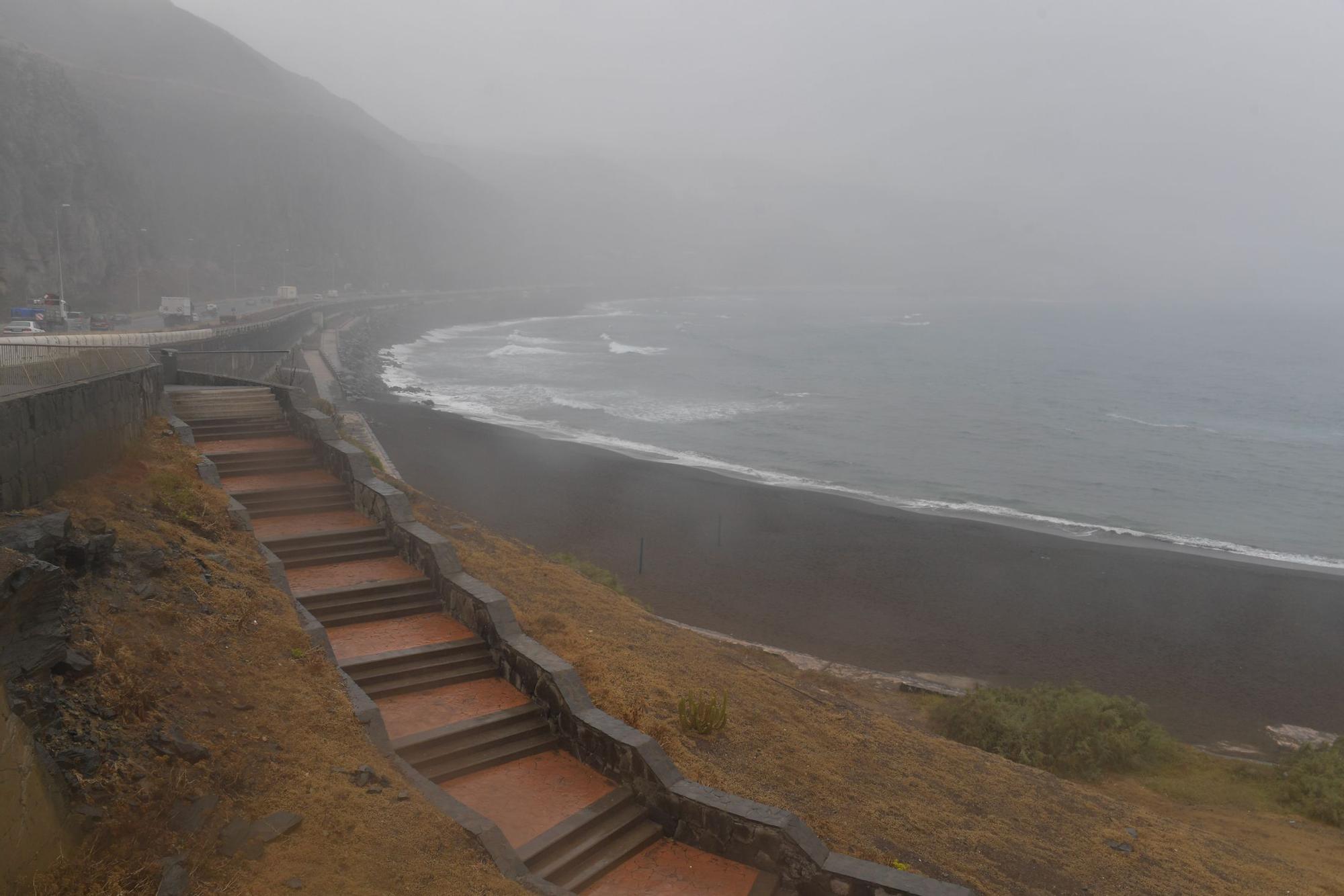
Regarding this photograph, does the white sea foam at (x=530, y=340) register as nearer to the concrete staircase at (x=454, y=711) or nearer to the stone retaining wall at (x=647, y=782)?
the concrete staircase at (x=454, y=711)

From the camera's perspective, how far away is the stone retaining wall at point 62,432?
31.7 ft

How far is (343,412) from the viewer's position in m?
38.8

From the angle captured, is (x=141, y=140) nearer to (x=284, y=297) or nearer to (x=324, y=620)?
(x=284, y=297)

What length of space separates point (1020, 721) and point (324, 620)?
1165 cm

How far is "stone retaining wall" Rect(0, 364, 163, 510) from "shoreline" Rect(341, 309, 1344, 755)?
42.0 ft

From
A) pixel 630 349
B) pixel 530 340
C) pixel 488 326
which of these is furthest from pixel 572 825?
pixel 488 326

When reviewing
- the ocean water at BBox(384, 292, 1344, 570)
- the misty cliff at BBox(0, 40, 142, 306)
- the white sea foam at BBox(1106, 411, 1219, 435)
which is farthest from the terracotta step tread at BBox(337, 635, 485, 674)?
the misty cliff at BBox(0, 40, 142, 306)

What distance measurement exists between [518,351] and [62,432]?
71.1 m

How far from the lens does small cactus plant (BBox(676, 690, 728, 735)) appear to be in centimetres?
1078

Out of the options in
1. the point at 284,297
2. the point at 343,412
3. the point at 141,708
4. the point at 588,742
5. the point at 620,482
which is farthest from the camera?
the point at 284,297

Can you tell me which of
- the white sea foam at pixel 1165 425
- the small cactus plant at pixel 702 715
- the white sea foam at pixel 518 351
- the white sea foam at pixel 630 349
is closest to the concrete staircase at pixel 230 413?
the small cactus plant at pixel 702 715

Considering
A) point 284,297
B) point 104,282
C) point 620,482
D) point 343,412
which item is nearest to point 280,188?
point 284,297

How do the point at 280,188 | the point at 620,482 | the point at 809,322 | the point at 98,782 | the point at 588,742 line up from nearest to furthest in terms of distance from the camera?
1. the point at 98,782
2. the point at 588,742
3. the point at 620,482
4. the point at 280,188
5. the point at 809,322

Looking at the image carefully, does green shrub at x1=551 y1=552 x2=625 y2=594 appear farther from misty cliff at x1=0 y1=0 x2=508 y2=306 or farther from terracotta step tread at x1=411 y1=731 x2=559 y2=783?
misty cliff at x1=0 y1=0 x2=508 y2=306
